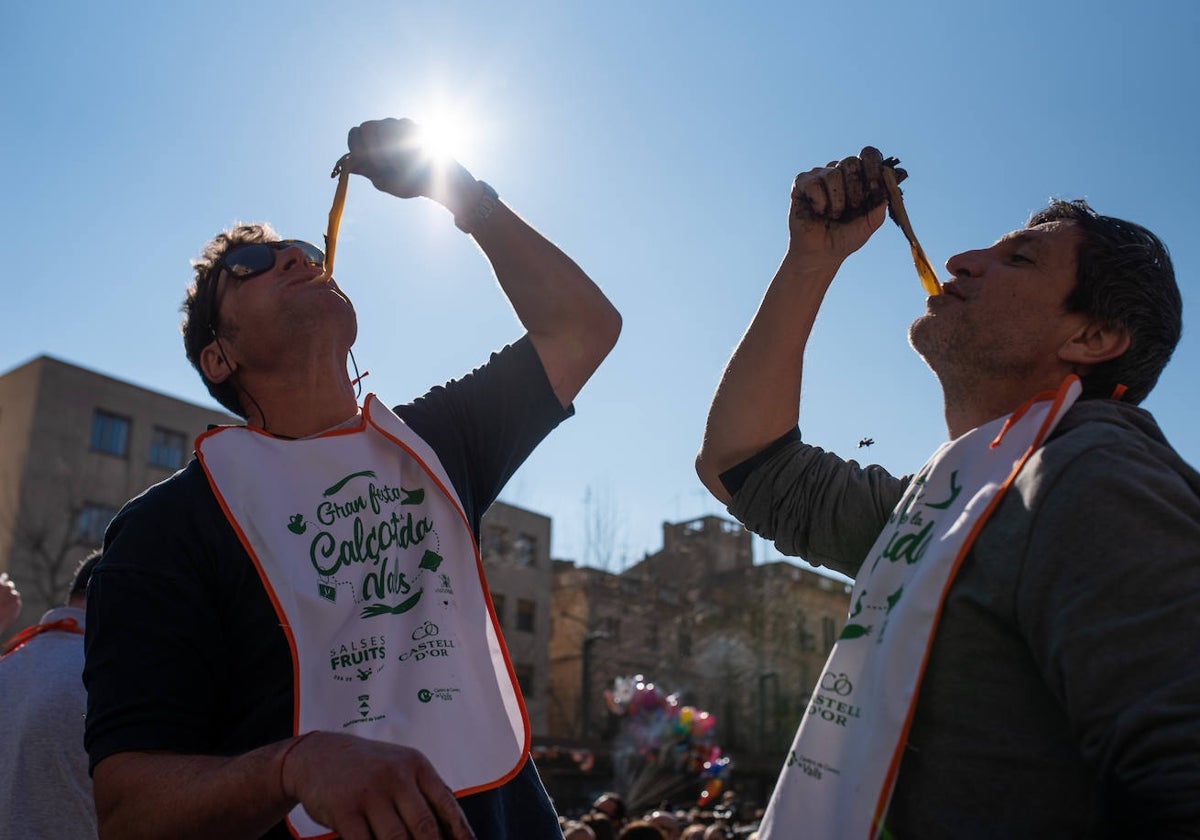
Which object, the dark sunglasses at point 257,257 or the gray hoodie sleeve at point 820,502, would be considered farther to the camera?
the dark sunglasses at point 257,257

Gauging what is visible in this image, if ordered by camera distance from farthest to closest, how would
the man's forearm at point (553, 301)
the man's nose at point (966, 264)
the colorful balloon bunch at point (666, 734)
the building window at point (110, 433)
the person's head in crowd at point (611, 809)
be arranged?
the building window at point (110, 433) → the colorful balloon bunch at point (666, 734) → the person's head in crowd at point (611, 809) → the man's forearm at point (553, 301) → the man's nose at point (966, 264)

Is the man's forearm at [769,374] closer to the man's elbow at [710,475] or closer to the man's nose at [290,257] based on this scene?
the man's elbow at [710,475]

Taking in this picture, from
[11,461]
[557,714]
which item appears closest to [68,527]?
[11,461]

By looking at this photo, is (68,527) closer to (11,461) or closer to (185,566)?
(11,461)

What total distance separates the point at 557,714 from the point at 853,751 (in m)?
40.1

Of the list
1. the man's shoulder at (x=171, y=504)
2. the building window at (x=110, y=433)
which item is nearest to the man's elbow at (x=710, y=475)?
the man's shoulder at (x=171, y=504)

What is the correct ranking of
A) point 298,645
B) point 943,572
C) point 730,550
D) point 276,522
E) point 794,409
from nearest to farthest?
point 943,572, point 298,645, point 276,522, point 794,409, point 730,550

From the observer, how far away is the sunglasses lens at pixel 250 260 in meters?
2.58

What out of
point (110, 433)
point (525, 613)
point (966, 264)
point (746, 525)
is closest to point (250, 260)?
point (746, 525)

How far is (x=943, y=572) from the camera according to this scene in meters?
1.58

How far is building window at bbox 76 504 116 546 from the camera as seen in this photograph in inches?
1041

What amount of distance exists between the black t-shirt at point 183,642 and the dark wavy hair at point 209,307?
554 mm

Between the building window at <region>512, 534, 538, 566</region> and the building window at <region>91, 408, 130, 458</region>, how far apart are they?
46.0ft

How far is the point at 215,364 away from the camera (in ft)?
8.50
